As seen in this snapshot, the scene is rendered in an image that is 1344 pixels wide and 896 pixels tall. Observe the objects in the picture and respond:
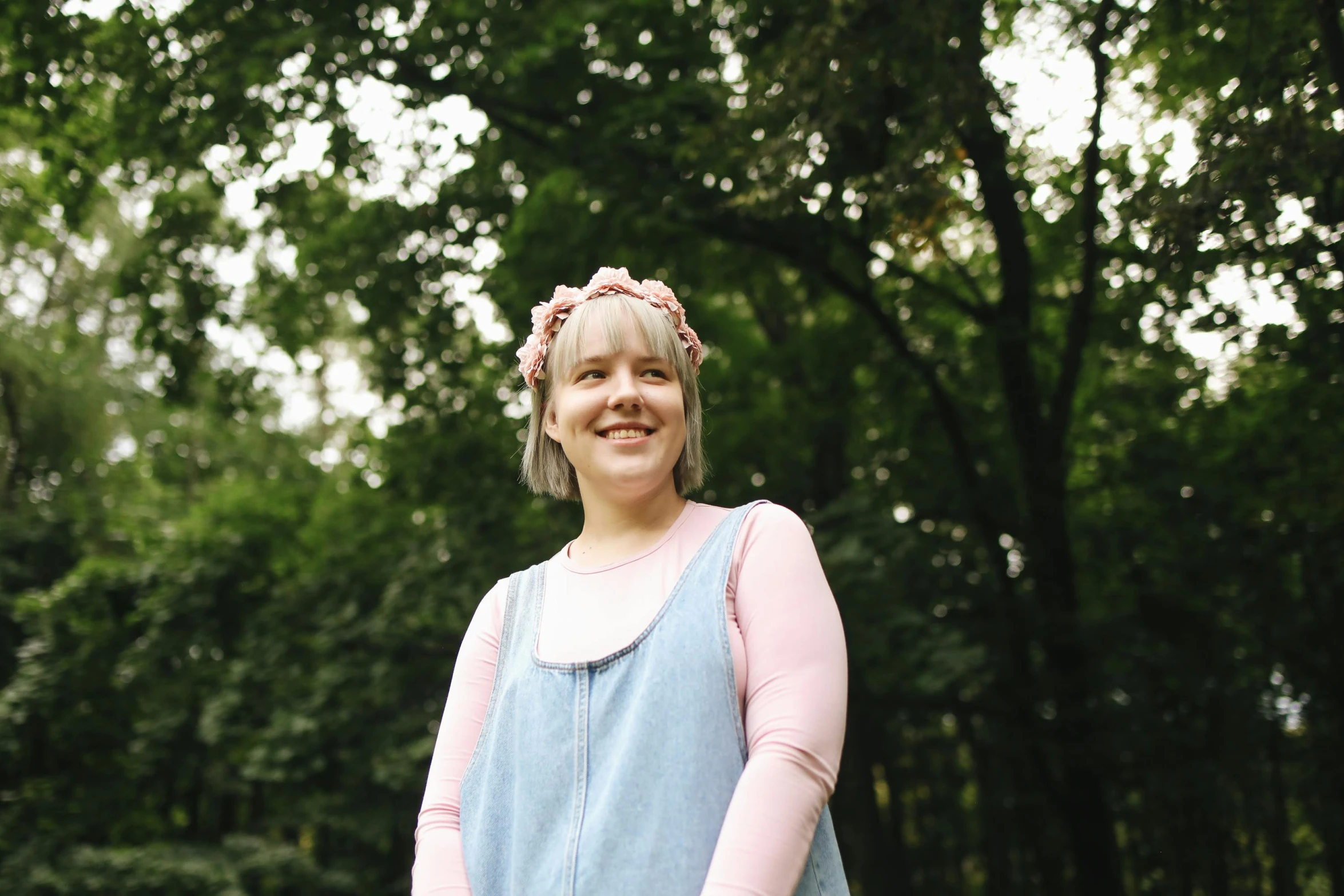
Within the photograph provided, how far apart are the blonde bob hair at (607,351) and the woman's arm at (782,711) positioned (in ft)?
0.91

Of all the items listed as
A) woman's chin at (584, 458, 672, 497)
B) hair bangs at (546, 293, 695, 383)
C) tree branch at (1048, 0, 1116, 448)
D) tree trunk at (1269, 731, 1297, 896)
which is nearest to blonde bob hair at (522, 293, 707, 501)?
hair bangs at (546, 293, 695, 383)

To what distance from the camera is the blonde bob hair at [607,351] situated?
4.89 ft

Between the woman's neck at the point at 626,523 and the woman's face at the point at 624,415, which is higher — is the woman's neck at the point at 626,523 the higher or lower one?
the lower one

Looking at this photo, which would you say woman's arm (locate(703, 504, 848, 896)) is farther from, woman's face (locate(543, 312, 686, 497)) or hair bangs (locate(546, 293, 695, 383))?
hair bangs (locate(546, 293, 695, 383))

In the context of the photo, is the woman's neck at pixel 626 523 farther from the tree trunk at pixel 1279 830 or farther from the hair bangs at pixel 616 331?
the tree trunk at pixel 1279 830

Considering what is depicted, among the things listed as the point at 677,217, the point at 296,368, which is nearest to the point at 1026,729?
the point at 677,217

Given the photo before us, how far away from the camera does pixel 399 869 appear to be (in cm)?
1060

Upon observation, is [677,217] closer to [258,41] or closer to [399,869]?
[258,41]

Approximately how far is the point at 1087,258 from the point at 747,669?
17.8ft

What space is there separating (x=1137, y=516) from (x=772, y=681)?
690 centimetres

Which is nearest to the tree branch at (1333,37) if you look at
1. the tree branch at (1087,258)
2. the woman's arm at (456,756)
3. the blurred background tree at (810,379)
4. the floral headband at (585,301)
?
the blurred background tree at (810,379)

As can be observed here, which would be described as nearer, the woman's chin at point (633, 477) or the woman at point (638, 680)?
the woman at point (638, 680)

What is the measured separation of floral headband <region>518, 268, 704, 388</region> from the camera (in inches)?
61.1

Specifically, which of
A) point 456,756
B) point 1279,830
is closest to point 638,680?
point 456,756
